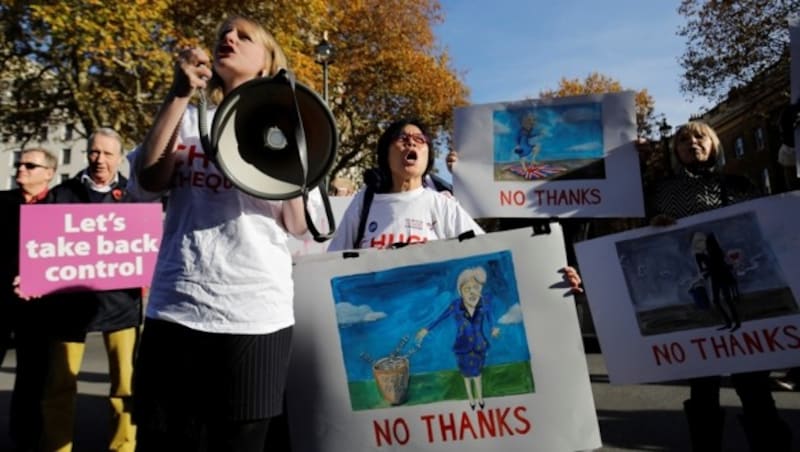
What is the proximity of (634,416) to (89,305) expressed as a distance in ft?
12.2

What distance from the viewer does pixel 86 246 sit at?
289 centimetres

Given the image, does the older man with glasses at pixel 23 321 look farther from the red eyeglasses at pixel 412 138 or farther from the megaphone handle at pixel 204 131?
the megaphone handle at pixel 204 131

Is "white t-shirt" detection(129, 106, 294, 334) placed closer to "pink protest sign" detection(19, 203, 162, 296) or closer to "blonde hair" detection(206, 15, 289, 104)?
"blonde hair" detection(206, 15, 289, 104)

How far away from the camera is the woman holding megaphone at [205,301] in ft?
4.43

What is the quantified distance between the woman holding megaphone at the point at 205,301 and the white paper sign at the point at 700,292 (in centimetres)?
144

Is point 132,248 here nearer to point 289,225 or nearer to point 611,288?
point 289,225

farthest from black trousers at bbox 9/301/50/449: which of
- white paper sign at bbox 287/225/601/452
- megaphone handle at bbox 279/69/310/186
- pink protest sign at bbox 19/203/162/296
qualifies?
megaphone handle at bbox 279/69/310/186

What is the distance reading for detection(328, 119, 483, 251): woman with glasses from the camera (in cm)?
236

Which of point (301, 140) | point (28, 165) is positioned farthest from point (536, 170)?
point (28, 165)

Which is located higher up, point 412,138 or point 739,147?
point 739,147

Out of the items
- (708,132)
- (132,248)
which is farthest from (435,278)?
(132,248)

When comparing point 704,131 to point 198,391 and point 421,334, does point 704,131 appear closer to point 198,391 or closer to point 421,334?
point 421,334

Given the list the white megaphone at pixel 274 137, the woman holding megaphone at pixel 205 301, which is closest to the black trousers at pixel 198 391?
the woman holding megaphone at pixel 205 301

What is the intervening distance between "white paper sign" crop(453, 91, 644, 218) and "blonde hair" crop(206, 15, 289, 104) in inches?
69.4
